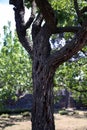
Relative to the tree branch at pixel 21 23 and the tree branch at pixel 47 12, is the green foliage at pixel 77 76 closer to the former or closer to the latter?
the tree branch at pixel 21 23

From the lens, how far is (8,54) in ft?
98.6

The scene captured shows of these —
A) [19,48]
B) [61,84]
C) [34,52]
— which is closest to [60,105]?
[19,48]

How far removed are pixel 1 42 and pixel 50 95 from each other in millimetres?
22157

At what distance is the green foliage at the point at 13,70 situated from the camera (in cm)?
2845

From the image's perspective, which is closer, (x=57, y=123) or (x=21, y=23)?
(x=21, y=23)

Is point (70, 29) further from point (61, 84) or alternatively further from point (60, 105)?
point (60, 105)

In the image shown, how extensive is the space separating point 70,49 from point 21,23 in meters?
2.83

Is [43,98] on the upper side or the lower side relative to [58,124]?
upper

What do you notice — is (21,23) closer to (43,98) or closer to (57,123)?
(43,98)

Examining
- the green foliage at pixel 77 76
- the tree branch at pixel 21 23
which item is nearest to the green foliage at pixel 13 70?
the green foliage at pixel 77 76

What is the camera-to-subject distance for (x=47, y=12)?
30.3ft

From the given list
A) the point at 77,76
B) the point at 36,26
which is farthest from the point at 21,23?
the point at 77,76

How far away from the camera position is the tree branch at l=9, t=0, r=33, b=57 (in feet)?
36.2

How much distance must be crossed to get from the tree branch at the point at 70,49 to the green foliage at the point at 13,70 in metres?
18.0
